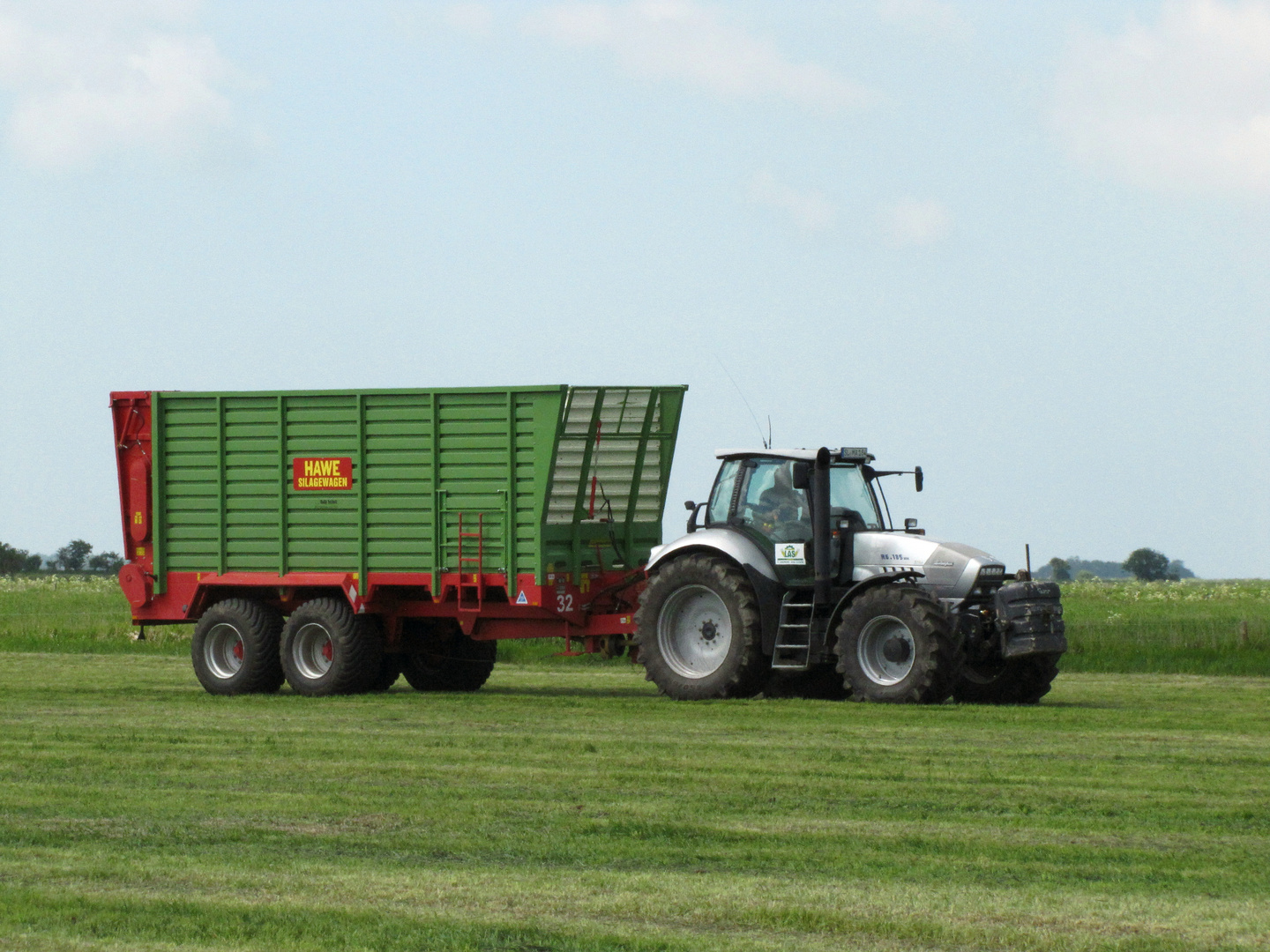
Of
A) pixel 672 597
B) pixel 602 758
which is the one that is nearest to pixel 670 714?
pixel 672 597

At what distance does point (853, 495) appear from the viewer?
17031mm

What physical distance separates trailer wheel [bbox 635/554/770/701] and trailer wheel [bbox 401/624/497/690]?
2.67m

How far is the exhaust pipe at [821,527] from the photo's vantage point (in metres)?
16.5

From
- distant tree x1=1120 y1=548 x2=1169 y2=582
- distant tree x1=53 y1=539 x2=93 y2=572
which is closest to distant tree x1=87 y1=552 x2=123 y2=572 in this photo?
distant tree x1=53 y1=539 x2=93 y2=572

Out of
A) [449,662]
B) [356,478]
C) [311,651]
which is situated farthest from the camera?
A: [449,662]

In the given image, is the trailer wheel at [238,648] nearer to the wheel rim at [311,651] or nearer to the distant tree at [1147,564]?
the wheel rim at [311,651]

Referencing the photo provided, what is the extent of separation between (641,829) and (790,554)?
25.4 ft

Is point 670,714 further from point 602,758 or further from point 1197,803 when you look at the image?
point 1197,803

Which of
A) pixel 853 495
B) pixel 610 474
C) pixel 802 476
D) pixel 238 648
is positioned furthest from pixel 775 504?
pixel 238 648

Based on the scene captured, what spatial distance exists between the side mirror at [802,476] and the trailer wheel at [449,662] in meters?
4.23

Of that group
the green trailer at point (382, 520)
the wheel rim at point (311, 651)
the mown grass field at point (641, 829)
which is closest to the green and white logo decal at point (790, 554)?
the mown grass field at point (641, 829)

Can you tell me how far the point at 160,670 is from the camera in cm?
2266

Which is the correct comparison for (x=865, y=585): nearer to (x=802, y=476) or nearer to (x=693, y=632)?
(x=802, y=476)

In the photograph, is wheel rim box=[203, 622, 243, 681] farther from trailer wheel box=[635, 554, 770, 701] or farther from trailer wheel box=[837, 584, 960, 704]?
trailer wheel box=[837, 584, 960, 704]
